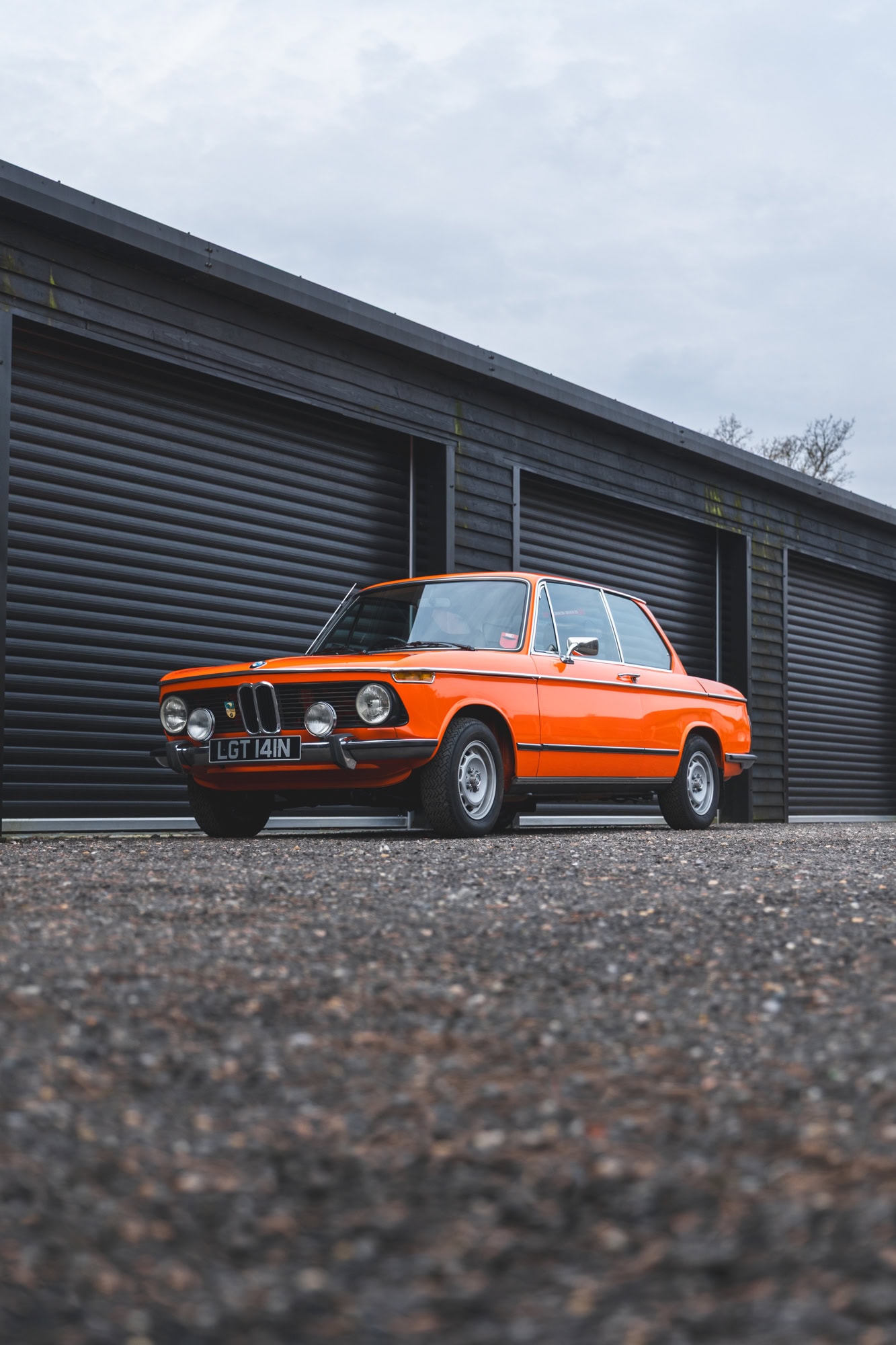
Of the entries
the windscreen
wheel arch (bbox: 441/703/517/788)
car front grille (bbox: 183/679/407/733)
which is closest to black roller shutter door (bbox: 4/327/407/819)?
the windscreen

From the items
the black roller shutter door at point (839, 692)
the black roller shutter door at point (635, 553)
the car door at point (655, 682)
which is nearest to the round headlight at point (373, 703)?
the car door at point (655, 682)

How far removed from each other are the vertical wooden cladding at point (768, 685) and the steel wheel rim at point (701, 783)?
4466 mm

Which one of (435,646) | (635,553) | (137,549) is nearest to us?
(435,646)

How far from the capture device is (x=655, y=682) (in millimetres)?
9039

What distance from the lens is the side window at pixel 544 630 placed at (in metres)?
8.11

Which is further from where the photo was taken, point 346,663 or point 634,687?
point 634,687

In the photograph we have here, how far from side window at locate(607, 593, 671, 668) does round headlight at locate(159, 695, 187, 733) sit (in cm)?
302

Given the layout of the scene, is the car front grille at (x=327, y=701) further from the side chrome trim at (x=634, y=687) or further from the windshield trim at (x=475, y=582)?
the side chrome trim at (x=634, y=687)

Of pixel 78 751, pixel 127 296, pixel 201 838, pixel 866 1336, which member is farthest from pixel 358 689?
pixel 866 1336

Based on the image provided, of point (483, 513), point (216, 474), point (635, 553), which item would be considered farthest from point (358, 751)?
point (635, 553)

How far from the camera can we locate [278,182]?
62.8ft

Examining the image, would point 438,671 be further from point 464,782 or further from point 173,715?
point 173,715

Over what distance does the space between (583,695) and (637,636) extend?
112cm

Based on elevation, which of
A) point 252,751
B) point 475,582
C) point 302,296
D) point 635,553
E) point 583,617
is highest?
point 302,296
